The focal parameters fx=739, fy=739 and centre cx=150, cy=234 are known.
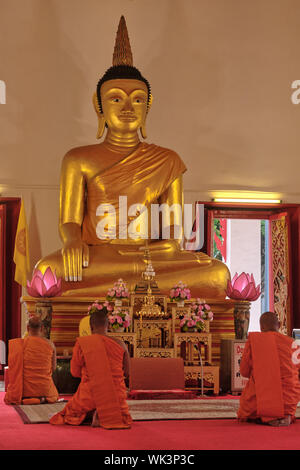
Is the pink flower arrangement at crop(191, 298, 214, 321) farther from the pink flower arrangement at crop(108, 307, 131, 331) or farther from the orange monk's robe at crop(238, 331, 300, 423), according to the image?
the orange monk's robe at crop(238, 331, 300, 423)

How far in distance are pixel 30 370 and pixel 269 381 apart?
64.4 inches

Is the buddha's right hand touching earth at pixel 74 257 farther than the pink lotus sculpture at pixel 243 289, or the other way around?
the buddha's right hand touching earth at pixel 74 257

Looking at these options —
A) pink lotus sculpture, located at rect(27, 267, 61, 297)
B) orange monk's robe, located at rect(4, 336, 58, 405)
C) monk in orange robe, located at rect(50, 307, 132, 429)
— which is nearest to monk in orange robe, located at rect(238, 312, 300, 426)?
monk in orange robe, located at rect(50, 307, 132, 429)

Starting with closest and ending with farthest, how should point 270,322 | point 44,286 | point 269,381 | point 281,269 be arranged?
point 269,381 → point 270,322 → point 44,286 → point 281,269

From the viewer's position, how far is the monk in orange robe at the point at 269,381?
13.1 feet

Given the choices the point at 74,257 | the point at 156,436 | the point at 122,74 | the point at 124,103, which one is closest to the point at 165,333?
the point at 74,257

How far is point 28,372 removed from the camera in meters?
4.80

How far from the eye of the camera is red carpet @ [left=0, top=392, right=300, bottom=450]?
3186 millimetres

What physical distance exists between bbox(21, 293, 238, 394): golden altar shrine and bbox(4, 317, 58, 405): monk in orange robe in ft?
2.40

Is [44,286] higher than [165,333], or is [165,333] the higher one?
[44,286]

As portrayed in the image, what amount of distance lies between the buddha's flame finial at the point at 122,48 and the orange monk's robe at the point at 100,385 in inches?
172

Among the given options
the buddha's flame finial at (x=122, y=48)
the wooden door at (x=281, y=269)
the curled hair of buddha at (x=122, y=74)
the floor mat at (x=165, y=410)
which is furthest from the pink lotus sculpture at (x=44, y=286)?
the wooden door at (x=281, y=269)

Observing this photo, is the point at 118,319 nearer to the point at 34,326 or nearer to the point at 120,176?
the point at 34,326

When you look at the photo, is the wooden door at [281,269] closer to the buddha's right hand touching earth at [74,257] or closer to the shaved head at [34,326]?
the buddha's right hand touching earth at [74,257]
